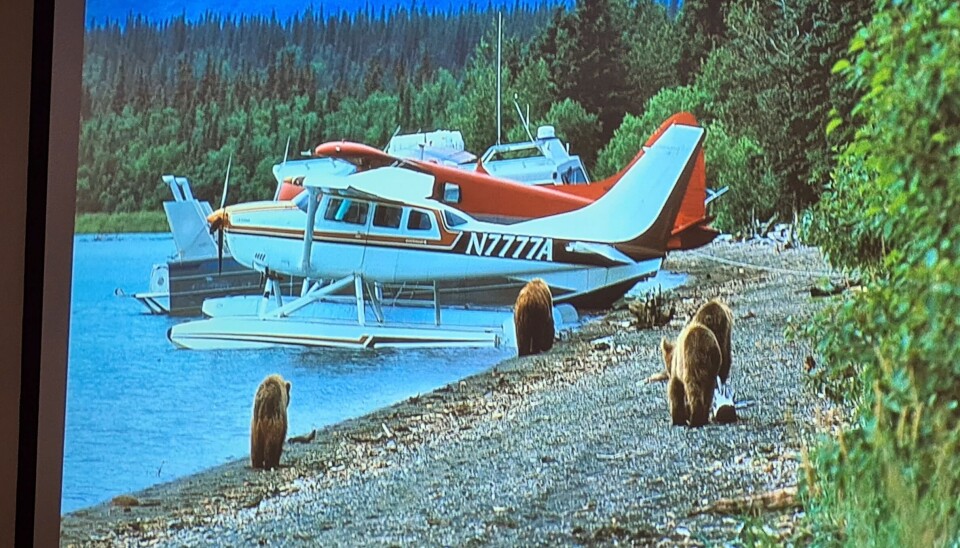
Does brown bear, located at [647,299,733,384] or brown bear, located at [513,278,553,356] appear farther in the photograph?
brown bear, located at [513,278,553,356]

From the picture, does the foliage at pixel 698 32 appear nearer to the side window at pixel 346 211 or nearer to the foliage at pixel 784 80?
the foliage at pixel 784 80

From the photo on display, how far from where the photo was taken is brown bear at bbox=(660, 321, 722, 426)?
2279mm

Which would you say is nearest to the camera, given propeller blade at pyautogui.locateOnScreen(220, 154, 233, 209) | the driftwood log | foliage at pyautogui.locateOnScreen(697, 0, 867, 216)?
the driftwood log

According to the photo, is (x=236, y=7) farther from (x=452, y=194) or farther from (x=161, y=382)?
(x=161, y=382)

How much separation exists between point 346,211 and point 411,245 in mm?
187

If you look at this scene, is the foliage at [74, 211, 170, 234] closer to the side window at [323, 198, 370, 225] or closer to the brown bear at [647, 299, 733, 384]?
the side window at [323, 198, 370, 225]

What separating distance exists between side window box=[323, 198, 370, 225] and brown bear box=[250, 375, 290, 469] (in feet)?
1.39

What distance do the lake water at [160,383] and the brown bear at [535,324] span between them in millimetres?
41

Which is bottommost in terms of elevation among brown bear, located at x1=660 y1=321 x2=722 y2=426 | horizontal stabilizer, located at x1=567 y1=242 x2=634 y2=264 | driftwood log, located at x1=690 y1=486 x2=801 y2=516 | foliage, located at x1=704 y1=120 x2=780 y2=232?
driftwood log, located at x1=690 y1=486 x2=801 y2=516

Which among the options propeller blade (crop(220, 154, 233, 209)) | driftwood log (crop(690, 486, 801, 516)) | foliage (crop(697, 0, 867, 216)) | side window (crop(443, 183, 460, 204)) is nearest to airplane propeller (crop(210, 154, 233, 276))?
propeller blade (crop(220, 154, 233, 209))

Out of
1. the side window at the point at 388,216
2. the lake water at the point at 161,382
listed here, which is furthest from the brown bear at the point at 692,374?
the side window at the point at 388,216

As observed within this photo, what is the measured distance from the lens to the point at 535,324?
2426mm

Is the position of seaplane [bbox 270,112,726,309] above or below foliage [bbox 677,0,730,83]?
below

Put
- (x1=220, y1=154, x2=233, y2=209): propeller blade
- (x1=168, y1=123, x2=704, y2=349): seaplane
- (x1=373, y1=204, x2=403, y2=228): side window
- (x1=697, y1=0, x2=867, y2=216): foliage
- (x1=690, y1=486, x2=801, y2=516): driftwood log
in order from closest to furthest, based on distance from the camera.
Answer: (x1=690, y1=486, x2=801, y2=516): driftwood log → (x1=697, y1=0, x2=867, y2=216): foliage → (x1=168, y1=123, x2=704, y2=349): seaplane → (x1=373, y1=204, x2=403, y2=228): side window → (x1=220, y1=154, x2=233, y2=209): propeller blade
